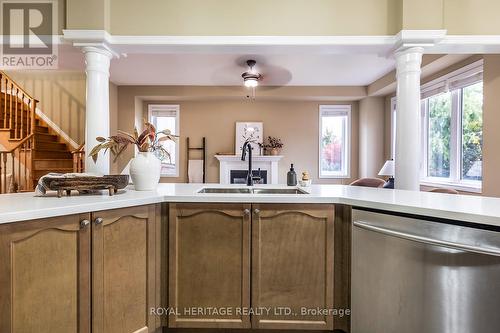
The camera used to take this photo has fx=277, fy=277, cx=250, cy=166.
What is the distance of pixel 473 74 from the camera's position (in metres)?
3.46

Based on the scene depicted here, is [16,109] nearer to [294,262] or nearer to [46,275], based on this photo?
[46,275]

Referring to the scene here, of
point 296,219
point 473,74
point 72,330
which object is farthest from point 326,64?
point 72,330

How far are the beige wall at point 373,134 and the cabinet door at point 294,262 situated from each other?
4568mm

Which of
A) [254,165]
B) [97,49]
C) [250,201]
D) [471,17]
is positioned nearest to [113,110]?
[254,165]

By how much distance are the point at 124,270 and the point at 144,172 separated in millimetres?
632

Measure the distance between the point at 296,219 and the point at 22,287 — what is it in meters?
1.29

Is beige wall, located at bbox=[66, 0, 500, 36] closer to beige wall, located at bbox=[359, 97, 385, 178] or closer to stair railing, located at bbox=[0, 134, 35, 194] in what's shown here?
beige wall, located at bbox=[359, 97, 385, 178]

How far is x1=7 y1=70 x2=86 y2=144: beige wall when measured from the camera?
560 centimetres

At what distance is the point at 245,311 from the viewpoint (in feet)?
5.24

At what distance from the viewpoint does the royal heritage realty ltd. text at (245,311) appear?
62.4 inches

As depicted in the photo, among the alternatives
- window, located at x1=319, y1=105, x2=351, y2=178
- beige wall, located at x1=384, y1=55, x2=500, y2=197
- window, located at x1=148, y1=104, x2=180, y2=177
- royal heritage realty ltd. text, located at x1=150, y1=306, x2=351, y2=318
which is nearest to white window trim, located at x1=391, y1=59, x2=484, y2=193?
beige wall, located at x1=384, y1=55, x2=500, y2=197

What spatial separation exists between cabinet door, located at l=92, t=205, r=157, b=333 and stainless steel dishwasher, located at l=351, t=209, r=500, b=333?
113 centimetres

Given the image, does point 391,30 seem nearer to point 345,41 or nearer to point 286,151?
point 345,41

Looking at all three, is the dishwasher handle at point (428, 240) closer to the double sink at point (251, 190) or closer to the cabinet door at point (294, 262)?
the cabinet door at point (294, 262)
